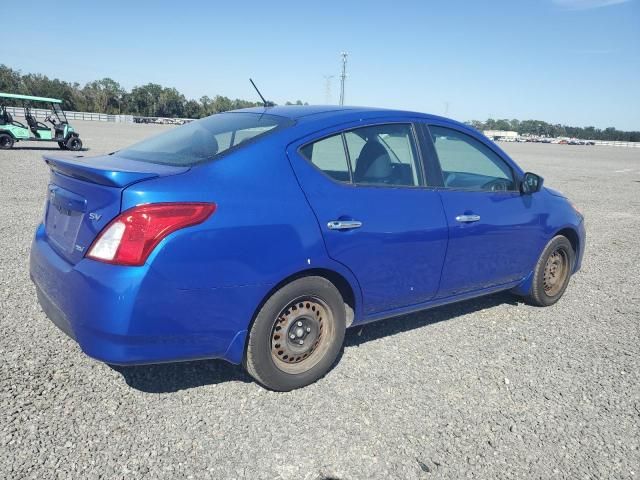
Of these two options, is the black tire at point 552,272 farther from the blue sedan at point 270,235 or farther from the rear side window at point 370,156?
the rear side window at point 370,156

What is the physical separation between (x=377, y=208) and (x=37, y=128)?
64.8 ft

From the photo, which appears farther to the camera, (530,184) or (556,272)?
(556,272)

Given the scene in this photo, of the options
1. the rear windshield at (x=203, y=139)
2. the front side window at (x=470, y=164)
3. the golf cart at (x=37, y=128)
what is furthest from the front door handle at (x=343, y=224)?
the golf cart at (x=37, y=128)

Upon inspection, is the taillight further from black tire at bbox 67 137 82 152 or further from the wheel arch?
black tire at bbox 67 137 82 152

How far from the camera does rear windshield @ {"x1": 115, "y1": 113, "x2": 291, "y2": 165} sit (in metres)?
3.05

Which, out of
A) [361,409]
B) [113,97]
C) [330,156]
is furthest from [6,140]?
[113,97]

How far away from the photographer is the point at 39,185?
10.6 meters

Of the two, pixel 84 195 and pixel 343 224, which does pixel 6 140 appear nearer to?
pixel 84 195

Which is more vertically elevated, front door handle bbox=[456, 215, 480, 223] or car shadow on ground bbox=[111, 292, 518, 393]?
front door handle bbox=[456, 215, 480, 223]

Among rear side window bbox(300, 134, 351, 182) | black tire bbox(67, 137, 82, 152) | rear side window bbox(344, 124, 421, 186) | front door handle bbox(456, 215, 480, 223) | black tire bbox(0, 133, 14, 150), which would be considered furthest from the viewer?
black tire bbox(67, 137, 82, 152)

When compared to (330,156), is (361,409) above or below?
below

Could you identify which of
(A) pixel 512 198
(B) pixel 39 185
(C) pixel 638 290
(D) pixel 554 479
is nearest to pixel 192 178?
(D) pixel 554 479

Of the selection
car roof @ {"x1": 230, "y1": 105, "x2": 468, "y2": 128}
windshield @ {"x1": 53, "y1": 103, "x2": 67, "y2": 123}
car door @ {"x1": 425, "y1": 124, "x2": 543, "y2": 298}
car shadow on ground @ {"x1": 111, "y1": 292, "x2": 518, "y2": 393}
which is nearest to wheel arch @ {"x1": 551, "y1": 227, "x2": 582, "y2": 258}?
car door @ {"x1": 425, "y1": 124, "x2": 543, "y2": 298}

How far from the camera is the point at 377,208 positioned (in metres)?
3.26
